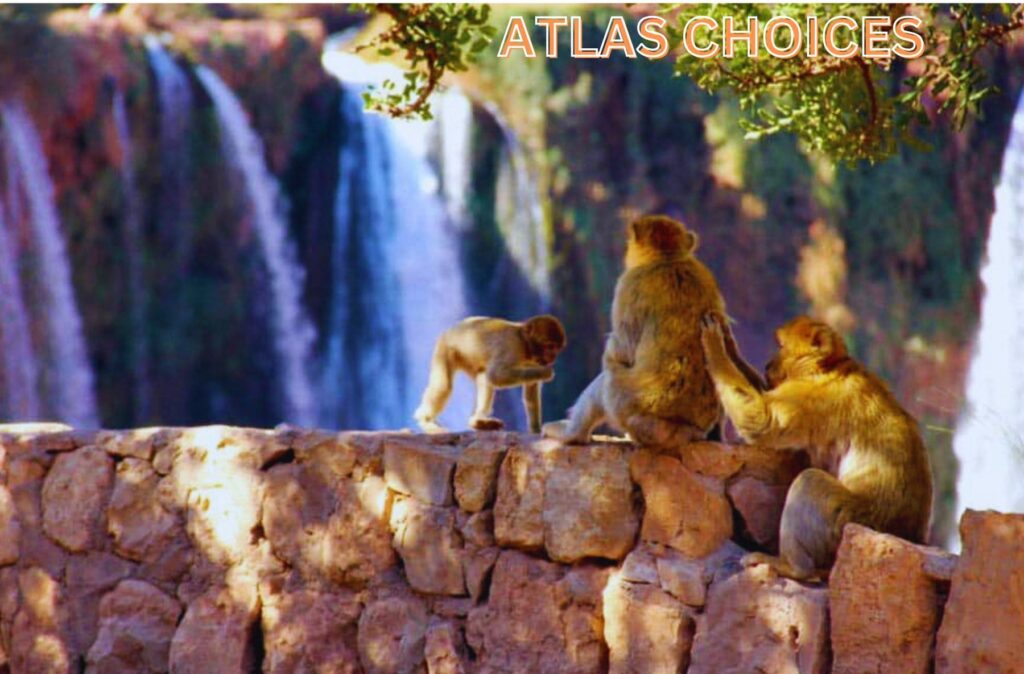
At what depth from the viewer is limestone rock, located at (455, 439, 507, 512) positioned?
5953mm

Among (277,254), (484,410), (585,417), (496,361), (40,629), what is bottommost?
(40,629)

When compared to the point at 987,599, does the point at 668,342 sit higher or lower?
higher

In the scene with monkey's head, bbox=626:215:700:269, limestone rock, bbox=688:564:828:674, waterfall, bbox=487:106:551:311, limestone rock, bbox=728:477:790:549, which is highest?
waterfall, bbox=487:106:551:311

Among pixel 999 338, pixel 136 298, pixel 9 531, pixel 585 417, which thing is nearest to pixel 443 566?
pixel 585 417

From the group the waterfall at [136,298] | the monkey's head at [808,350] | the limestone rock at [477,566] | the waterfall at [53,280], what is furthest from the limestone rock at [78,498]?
the waterfall at [136,298]

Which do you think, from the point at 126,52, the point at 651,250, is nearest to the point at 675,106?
the point at 126,52

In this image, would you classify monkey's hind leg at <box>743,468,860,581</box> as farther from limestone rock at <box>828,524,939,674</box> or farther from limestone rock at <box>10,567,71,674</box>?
limestone rock at <box>10,567,71,674</box>

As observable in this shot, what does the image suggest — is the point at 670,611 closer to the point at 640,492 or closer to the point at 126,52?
the point at 640,492

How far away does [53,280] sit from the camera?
15.7 metres

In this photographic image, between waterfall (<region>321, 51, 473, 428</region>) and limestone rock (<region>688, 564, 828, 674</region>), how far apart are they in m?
10.9

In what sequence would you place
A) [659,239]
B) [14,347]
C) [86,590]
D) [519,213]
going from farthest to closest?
[519,213] < [14,347] < [86,590] < [659,239]

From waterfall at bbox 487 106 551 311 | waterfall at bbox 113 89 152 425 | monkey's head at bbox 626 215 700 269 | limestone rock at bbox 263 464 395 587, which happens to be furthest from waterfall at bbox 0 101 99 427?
monkey's head at bbox 626 215 700 269

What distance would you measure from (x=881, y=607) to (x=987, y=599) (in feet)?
1.18

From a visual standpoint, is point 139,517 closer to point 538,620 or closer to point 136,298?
point 538,620
